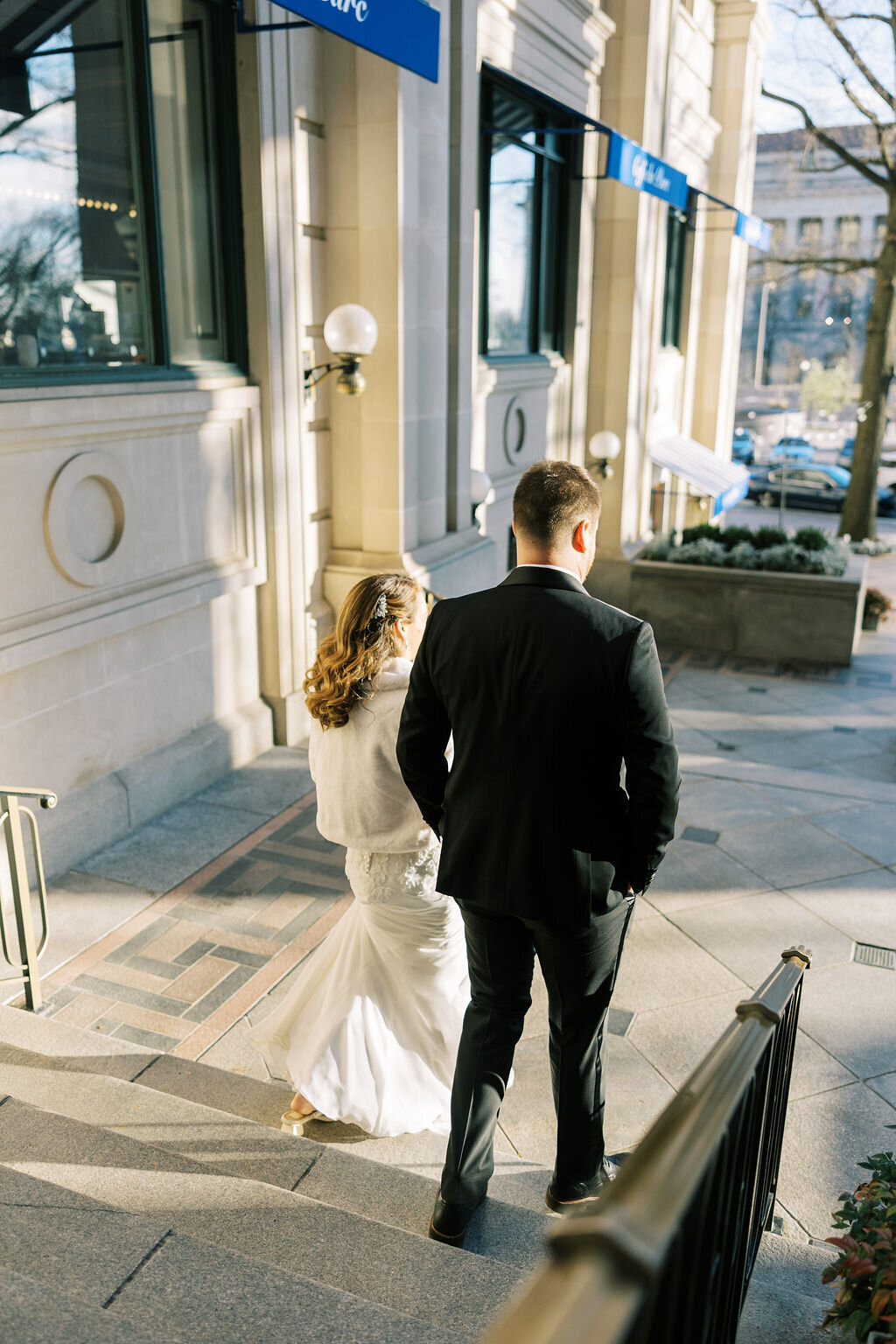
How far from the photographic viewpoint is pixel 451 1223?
325 centimetres

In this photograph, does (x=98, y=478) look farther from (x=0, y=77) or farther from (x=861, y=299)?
(x=861, y=299)

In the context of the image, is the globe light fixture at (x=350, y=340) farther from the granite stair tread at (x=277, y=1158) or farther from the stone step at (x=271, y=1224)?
the stone step at (x=271, y=1224)

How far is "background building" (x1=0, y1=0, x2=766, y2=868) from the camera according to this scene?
6.10m

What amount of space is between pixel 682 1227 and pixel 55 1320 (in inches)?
51.5

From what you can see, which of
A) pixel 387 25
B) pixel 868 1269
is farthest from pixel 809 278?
pixel 868 1269

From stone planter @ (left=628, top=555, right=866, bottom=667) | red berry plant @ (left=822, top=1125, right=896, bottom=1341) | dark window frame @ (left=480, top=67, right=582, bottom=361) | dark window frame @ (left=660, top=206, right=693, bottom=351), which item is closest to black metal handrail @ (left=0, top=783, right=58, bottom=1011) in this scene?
red berry plant @ (left=822, top=1125, right=896, bottom=1341)

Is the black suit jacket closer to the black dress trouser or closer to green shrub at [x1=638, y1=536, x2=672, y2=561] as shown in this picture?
the black dress trouser

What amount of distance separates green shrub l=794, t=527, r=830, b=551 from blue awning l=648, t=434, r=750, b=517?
6.06ft

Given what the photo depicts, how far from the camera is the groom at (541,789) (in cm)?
289

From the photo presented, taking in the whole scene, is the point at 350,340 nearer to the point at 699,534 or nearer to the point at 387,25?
the point at 387,25

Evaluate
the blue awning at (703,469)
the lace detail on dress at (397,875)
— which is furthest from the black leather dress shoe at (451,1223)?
the blue awning at (703,469)

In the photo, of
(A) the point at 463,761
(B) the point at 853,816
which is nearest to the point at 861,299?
(B) the point at 853,816

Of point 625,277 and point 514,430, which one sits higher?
point 625,277

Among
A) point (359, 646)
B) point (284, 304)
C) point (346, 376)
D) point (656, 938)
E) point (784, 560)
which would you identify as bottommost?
point (656, 938)
